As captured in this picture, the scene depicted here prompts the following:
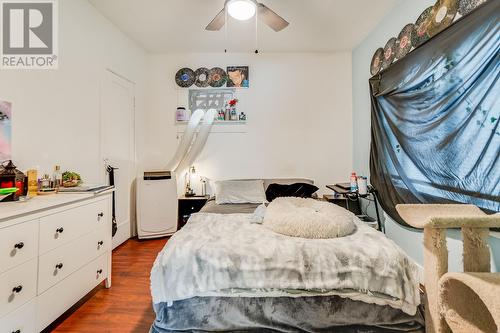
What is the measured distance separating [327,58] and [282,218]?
3.02m

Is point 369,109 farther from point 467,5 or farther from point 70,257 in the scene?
point 70,257

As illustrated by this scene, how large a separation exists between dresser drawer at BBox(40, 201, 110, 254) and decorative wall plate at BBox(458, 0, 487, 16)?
3.04 metres

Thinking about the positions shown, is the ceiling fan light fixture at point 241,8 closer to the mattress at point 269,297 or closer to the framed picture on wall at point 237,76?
the framed picture on wall at point 237,76

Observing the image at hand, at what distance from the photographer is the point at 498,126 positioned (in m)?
1.40

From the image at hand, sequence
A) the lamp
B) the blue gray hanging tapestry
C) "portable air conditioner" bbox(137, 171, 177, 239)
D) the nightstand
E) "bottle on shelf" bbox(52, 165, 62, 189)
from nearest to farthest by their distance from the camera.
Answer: the blue gray hanging tapestry < "bottle on shelf" bbox(52, 165, 62, 189) < "portable air conditioner" bbox(137, 171, 177, 239) < the nightstand < the lamp

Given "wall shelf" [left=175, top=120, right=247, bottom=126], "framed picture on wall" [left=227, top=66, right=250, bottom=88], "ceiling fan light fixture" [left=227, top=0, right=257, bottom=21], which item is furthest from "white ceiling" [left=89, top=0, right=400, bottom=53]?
"wall shelf" [left=175, top=120, right=247, bottom=126]

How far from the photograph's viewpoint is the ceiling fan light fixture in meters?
1.90

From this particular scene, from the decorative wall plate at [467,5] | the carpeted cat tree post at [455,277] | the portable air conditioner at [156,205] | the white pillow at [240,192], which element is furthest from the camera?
the portable air conditioner at [156,205]

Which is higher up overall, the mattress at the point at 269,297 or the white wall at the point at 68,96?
the white wall at the point at 68,96

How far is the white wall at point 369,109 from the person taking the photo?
186cm

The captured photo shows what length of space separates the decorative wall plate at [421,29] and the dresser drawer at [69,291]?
333cm

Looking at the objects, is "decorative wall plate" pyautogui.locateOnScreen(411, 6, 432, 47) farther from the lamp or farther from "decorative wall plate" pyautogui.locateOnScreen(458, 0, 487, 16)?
the lamp

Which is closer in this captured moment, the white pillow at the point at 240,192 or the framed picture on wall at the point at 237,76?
the white pillow at the point at 240,192

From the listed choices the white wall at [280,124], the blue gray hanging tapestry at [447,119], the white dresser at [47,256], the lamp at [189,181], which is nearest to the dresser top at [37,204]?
the white dresser at [47,256]
